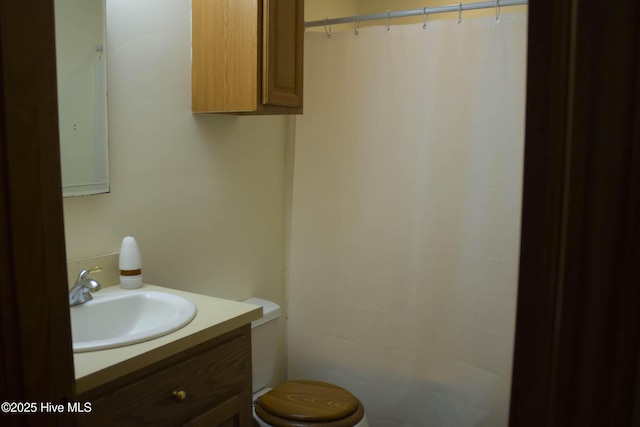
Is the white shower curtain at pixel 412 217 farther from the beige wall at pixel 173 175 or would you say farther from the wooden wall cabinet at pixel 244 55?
the wooden wall cabinet at pixel 244 55

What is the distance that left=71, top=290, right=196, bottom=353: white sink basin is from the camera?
1538 mm

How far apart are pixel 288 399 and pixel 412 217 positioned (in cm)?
89

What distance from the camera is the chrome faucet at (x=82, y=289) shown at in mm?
1549

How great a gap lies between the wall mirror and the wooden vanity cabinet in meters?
0.63

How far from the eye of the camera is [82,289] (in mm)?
1577

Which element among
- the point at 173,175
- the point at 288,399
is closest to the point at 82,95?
the point at 173,175

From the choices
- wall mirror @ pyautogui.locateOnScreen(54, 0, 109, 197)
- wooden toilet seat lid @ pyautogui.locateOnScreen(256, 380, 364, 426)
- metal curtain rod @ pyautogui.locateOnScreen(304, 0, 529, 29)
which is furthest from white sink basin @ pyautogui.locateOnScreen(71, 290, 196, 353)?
metal curtain rod @ pyautogui.locateOnScreen(304, 0, 529, 29)

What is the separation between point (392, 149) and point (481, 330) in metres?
0.83

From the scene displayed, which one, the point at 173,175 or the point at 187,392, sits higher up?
the point at 173,175

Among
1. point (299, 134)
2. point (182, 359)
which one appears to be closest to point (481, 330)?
point (299, 134)

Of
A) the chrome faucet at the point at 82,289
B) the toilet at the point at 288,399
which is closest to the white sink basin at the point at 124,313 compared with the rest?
the chrome faucet at the point at 82,289

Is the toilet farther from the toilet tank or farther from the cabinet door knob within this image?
the cabinet door knob

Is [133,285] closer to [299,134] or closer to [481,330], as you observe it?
[299,134]

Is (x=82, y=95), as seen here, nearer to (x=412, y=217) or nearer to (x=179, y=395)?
(x=179, y=395)
